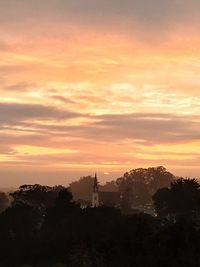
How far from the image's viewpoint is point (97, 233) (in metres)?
60.1

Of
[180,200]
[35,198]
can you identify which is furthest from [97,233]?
[180,200]

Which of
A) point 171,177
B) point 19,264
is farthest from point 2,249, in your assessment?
point 171,177

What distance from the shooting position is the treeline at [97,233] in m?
44.7

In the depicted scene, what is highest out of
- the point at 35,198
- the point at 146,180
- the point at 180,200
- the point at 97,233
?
the point at 146,180

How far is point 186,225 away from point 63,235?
1996cm

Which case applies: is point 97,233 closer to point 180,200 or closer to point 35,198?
point 35,198

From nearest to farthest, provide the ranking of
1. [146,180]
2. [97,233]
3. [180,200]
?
[97,233], [180,200], [146,180]

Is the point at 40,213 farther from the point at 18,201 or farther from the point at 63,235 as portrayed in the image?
the point at 63,235

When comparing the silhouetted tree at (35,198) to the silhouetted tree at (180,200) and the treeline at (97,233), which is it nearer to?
the treeline at (97,233)

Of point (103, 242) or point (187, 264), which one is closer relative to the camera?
point (187, 264)

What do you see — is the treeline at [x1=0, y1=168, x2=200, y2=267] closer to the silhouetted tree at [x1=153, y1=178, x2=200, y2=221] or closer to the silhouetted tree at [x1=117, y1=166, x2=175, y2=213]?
the silhouetted tree at [x1=153, y1=178, x2=200, y2=221]

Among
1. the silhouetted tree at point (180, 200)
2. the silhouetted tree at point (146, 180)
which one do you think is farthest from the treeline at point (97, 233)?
the silhouetted tree at point (146, 180)

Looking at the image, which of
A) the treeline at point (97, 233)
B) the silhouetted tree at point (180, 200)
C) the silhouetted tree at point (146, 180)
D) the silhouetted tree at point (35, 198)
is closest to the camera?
the treeline at point (97, 233)

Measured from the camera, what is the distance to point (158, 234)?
4722 cm
